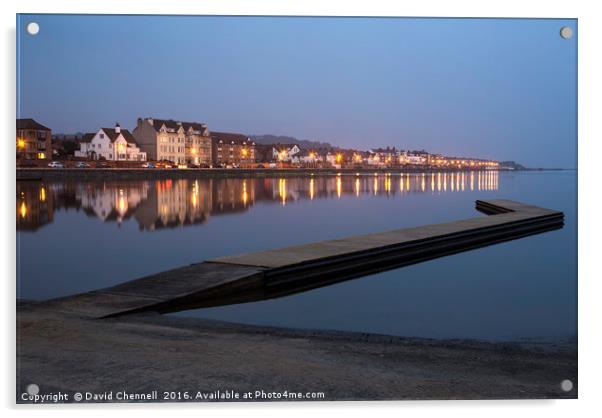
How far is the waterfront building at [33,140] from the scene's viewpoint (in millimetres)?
6190

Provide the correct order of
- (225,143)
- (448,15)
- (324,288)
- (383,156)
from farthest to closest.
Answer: (383,156) < (324,288) < (225,143) < (448,15)

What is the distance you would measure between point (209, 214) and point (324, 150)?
16.0m

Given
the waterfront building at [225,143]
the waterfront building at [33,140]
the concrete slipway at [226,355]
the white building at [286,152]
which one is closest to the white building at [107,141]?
the waterfront building at [33,140]

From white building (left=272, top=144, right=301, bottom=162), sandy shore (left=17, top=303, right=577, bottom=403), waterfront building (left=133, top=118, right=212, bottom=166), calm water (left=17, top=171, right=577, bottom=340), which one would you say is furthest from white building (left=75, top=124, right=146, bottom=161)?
white building (left=272, top=144, right=301, bottom=162)

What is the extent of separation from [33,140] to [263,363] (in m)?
3.44

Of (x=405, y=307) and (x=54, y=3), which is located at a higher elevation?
(x=54, y=3)

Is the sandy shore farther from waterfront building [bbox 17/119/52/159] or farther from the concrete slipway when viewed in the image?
waterfront building [bbox 17/119/52/159]

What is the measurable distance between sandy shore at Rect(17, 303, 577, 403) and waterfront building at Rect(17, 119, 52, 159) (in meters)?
1.92

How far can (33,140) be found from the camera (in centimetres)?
683

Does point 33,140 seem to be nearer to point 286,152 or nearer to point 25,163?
point 25,163

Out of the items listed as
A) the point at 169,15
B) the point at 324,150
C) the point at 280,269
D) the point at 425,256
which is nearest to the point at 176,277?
the point at 280,269

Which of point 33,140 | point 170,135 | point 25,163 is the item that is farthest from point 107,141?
point 170,135

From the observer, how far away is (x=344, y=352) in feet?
22.4

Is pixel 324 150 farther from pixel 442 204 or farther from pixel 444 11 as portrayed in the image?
pixel 442 204
